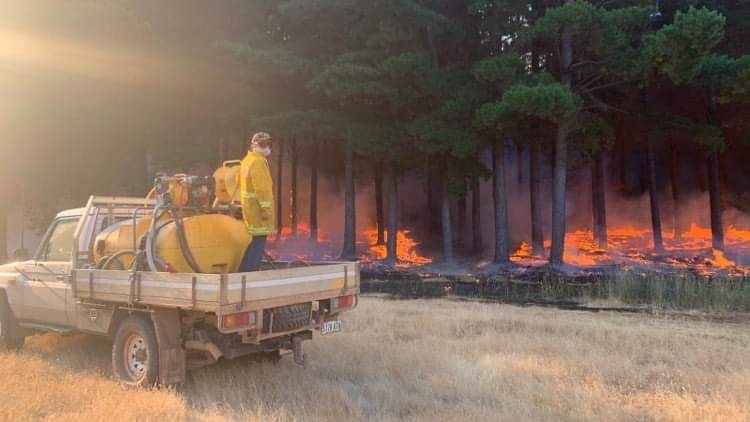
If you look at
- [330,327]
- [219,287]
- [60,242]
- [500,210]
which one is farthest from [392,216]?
[219,287]

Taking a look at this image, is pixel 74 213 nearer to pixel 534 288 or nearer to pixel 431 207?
pixel 534 288

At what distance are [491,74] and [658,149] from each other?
20.0 metres

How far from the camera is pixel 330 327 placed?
6.91 meters

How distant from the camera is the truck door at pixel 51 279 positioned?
7.57 meters

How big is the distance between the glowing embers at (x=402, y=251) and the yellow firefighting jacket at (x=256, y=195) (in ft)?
56.4

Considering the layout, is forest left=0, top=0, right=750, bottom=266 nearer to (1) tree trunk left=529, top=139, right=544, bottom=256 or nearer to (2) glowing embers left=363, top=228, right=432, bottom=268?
(1) tree trunk left=529, top=139, right=544, bottom=256

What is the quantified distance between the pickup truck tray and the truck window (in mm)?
1101

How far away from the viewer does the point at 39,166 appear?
20.1m

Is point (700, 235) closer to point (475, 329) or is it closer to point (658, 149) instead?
point (658, 149)

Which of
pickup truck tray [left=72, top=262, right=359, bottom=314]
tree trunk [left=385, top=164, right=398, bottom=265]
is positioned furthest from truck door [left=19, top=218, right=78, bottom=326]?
tree trunk [left=385, top=164, right=398, bottom=265]

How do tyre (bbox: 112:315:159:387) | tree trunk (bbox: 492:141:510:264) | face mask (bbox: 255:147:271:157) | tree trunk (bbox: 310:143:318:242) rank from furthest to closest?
1. tree trunk (bbox: 310:143:318:242)
2. tree trunk (bbox: 492:141:510:264)
3. face mask (bbox: 255:147:271:157)
4. tyre (bbox: 112:315:159:387)

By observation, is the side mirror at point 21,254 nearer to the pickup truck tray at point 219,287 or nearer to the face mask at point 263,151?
the pickup truck tray at point 219,287

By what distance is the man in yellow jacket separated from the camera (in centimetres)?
651

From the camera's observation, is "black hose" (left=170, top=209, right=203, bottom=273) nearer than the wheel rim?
No
